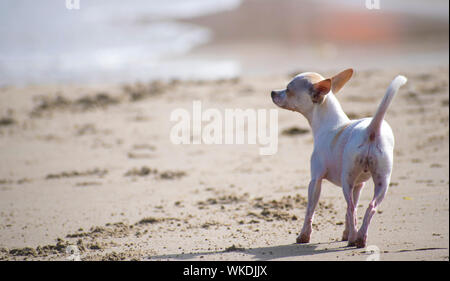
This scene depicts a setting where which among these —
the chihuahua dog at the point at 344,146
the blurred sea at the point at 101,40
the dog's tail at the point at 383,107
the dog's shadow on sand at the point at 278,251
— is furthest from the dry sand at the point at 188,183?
the blurred sea at the point at 101,40

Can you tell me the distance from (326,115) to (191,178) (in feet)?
9.75

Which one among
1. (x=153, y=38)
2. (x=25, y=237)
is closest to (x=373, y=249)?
(x=25, y=237)

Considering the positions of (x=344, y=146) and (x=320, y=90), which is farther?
(x=320, y=90)

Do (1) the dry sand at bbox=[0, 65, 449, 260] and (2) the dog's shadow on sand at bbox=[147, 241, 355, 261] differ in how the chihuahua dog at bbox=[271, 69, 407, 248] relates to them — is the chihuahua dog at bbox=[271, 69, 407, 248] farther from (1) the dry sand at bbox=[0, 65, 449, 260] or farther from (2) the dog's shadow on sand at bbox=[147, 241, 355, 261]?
(1) the dry sand at bbox=[0, 65, 449, 260]

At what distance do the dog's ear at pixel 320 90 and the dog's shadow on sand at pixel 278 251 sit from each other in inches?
48.7

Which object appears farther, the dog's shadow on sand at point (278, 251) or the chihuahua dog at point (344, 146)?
the dog's shadow on sand at point (278, 251)

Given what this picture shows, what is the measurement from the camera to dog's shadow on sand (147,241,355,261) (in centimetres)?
487

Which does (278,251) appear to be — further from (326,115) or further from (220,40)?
(220,40)

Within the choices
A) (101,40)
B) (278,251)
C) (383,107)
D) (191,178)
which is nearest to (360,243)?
(278,251)

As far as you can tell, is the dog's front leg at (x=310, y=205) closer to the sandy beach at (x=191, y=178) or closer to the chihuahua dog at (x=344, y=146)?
the chihuahua dog at (x=344, y=146)

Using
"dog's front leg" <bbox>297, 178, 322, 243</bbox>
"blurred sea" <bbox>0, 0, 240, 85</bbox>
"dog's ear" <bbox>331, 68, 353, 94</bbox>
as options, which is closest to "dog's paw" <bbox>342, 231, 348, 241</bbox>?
"dog's front leg" <bbox>297, 178, 322, 243</bbox>

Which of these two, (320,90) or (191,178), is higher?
(320,90)

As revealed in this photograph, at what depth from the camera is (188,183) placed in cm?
756

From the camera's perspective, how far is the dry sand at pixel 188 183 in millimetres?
5312
